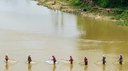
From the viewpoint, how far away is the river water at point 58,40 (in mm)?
32906

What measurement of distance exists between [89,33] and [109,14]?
385 inches

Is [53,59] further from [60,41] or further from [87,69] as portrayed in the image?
[60,41]

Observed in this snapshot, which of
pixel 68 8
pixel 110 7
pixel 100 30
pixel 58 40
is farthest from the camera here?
pixel 68 8

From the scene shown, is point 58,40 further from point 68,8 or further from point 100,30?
point 68,8

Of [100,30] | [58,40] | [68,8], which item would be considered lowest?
[58,40]

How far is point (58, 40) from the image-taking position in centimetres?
4116

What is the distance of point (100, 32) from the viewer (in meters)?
45.7

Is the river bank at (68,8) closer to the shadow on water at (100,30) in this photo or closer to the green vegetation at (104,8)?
the green vegetation at (104,8)

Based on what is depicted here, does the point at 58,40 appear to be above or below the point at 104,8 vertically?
below

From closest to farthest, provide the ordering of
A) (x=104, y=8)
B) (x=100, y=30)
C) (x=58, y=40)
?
(x=58, y=40) < (x=100, y=30) < (x=104, y=8)

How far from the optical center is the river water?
1296 inches

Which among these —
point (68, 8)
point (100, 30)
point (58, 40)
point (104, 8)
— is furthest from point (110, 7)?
point (58, 40)

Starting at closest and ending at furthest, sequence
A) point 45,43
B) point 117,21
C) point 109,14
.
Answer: point 45,43, point 117,21, point 109,14

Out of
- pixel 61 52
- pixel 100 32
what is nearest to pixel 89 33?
pixel 100 32
